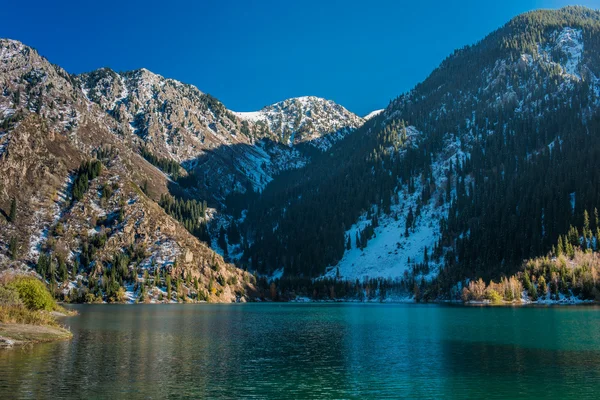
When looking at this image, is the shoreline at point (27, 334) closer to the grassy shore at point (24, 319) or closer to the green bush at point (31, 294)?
the grassy shore at point (24, 319)

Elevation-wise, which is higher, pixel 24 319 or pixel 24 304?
pixel 24 304

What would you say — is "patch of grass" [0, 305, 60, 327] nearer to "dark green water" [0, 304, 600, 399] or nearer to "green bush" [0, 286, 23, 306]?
"green bush" [0, 286, 23, 306]

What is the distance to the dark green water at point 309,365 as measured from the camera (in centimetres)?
4056

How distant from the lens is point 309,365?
54.2m

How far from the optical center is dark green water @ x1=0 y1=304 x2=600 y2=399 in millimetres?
40562

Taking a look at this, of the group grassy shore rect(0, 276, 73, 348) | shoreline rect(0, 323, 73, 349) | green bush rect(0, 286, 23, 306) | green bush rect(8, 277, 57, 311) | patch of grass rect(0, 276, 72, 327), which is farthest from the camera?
green bush rect(8, 277, 57, 311)

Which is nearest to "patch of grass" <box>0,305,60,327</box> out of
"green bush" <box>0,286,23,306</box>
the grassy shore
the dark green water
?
the grassy shore

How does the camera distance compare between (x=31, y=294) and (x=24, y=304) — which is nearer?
(x=24, y=304)

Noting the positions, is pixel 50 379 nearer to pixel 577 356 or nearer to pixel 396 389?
pixel 396 389

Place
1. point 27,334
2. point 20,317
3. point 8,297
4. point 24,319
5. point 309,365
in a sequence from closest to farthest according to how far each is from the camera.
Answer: point 309,365
point 27,334
point 20,317
point 24,319
point 8,297

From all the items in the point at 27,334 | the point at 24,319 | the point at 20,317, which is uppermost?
the point at 20,317

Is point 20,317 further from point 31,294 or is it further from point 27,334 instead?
point 31,294

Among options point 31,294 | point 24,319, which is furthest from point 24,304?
point 24,319

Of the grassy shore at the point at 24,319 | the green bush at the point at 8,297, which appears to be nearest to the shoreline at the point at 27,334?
the grassy shore at the point at 24,319
